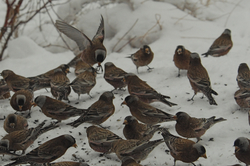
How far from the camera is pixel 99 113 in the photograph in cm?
535

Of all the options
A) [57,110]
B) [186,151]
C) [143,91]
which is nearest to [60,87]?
[57,110]

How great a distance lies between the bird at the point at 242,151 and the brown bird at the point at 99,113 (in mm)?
2070

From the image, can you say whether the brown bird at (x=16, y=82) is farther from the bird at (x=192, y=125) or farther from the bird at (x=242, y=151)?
the bird at (x=242, y=151)

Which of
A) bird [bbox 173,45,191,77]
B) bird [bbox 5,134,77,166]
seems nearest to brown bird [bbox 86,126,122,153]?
bird [bbox 5,134,77,166]

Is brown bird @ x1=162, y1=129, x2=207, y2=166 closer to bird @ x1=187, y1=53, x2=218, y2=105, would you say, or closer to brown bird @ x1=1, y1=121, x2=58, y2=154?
bird @ x1=187, y1=53, x2=218, y2=105

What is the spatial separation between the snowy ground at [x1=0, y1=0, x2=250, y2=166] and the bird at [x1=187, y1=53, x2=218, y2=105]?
0.71ft

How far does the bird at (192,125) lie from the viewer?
4.76m

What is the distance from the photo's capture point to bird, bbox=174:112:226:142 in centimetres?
476

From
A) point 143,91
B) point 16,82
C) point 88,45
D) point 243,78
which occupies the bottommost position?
point 243,78

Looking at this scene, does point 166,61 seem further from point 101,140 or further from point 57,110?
point 101,140

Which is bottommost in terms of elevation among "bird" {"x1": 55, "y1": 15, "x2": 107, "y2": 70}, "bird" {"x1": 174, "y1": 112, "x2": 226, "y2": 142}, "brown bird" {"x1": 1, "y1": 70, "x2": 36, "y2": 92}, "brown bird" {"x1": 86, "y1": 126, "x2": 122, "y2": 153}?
"bird" {"x1": 174, "y1": 112, "x2": 226, "y2": 142}

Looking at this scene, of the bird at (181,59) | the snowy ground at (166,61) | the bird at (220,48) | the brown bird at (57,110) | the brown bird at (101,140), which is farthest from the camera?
the bird at (220,48)

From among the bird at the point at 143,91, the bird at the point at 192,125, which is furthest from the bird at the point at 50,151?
the bird at the point at 143,91

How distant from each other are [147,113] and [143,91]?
0.74 meters
